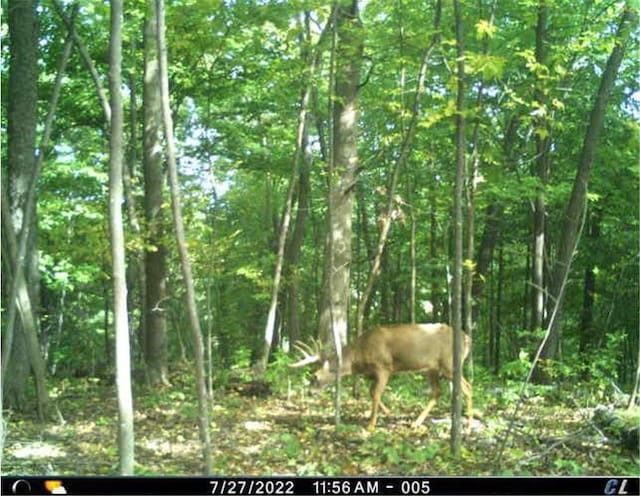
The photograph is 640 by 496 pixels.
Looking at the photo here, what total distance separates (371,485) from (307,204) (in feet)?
41.4

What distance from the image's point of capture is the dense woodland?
6371mm

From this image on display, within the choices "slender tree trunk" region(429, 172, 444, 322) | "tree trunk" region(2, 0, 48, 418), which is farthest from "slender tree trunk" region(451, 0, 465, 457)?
"slender tree trunk" region(429, 172, 444, 322)

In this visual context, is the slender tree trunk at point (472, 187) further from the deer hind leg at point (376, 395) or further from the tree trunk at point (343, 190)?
the tree trunk at point (343, 190)

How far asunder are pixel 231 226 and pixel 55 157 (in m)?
7.48

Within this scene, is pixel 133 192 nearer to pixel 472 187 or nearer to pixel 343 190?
pixel 343 190

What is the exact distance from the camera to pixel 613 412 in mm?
7238

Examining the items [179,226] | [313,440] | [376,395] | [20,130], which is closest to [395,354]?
[376,395]

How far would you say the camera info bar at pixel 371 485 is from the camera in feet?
12.5

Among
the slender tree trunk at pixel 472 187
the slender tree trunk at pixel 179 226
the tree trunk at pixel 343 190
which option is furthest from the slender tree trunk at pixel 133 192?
the slender tree trunk at pixel 179 226

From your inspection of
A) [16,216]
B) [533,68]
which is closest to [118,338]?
[533,68]

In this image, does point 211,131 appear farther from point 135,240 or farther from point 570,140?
point 570,140

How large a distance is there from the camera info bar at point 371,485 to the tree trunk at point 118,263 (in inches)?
35.7

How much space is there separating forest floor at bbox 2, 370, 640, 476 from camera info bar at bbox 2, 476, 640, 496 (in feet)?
6.00

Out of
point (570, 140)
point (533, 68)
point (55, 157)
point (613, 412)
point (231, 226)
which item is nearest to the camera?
point (533, 68)
